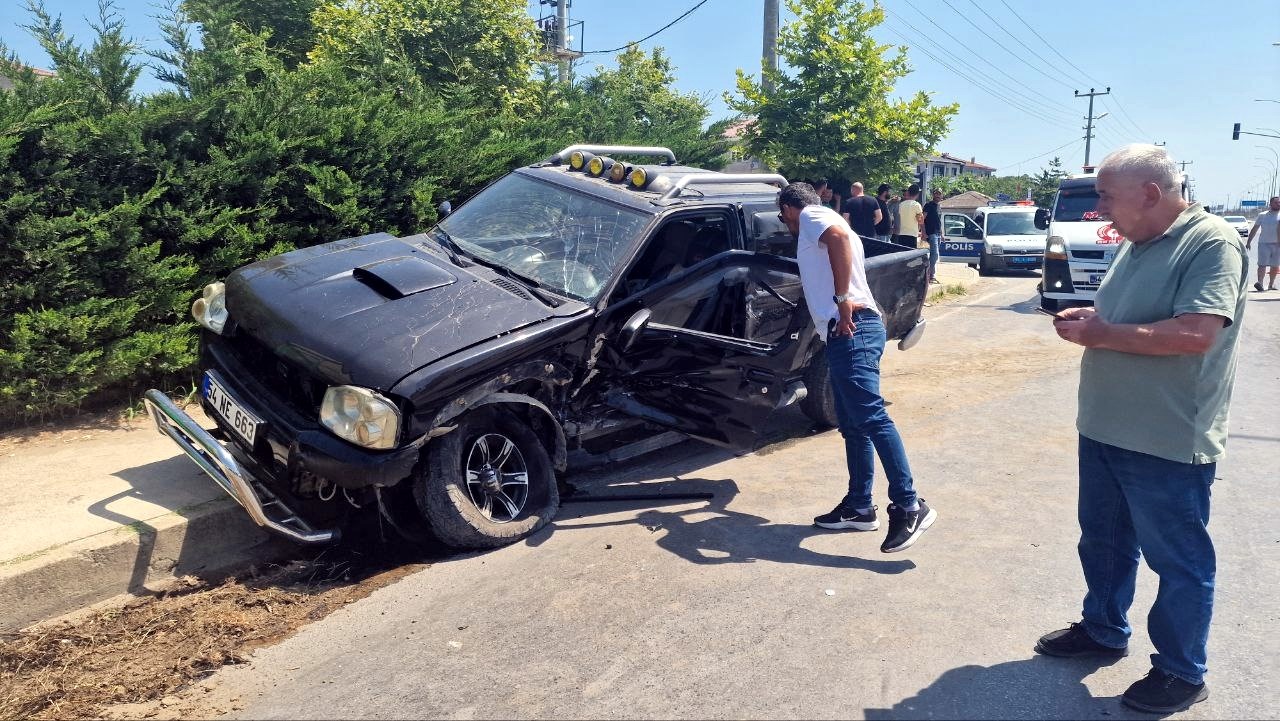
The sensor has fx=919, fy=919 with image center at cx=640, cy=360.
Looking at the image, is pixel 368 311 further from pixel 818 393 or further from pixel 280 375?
pixel 818 393

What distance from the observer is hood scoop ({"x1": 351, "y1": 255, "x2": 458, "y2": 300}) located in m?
4.61

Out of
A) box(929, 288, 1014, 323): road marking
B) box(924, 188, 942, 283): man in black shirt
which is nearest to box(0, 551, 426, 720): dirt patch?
box(929, 288, 1014, 323): road marking

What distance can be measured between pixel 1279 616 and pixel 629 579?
264 cm

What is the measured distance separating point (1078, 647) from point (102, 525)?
14.0ft

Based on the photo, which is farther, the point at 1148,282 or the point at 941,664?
the point at 941,664

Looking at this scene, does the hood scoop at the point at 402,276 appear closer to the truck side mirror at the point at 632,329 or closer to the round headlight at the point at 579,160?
the truck side mirror at the point at 632,329

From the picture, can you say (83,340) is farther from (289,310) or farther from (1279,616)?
(1279,616)

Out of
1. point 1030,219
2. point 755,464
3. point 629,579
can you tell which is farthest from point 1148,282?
point 1030,219

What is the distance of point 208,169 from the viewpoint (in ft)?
21.3

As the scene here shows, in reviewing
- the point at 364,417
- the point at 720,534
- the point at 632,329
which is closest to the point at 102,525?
the point at 364,417

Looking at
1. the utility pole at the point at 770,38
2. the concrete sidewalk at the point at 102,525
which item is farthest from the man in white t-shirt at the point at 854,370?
the utility pole at the point at 770,38

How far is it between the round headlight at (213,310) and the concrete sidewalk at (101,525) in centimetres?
86

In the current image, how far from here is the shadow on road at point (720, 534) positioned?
14.3 feet

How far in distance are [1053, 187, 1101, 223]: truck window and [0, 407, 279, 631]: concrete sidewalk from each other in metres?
13.2
